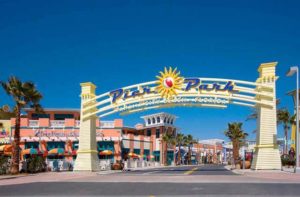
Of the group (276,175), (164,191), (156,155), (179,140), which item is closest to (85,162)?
(276,175)

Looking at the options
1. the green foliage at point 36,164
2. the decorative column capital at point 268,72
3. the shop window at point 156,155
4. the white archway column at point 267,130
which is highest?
the decorative column capital at point 268,72

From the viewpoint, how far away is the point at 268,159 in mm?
34188

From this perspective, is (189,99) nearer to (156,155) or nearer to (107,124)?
(107,124)

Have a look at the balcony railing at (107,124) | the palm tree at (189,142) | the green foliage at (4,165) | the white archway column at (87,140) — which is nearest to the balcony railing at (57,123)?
the balcony railing at (107,124)

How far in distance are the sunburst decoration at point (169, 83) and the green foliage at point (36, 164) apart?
13.5m

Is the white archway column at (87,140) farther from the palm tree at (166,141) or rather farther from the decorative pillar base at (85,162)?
the palm tree at (166,141)

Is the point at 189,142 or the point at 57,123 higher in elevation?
the point at 57,123

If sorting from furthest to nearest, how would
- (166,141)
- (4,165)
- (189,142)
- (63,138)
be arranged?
(189,142) < (166,141) < (63,138) < (4,165)

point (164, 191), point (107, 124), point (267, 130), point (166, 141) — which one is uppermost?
point (107, 124)

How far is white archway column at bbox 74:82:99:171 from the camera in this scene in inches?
1514

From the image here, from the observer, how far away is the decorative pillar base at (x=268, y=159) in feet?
112

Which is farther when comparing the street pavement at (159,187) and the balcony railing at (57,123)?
the balcony railing at (57,123)

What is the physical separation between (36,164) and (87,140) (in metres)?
5.41

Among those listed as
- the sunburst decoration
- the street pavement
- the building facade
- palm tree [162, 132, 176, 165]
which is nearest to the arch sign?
the sunburst decoration
